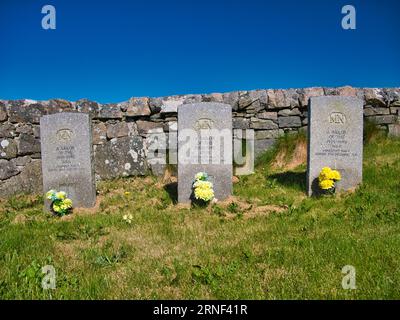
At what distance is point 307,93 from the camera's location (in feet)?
29.1

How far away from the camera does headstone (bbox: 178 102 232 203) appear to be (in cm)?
625

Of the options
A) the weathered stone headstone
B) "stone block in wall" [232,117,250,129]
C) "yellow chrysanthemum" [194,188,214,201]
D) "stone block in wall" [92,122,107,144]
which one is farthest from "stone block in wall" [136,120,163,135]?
the weathered stone headstone

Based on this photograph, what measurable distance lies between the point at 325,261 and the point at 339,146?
3.75m

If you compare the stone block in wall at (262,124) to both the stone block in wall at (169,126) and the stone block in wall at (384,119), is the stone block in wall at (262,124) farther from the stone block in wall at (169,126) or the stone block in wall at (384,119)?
the stone block in wall at (384,119)

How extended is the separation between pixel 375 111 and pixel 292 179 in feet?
12.7

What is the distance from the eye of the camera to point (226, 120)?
20.5 feet

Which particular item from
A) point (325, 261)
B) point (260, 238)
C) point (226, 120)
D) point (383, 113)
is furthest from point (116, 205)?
point (383, 113)

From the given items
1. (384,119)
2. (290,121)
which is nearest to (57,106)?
(290,121)

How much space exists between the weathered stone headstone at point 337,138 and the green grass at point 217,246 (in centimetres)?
37

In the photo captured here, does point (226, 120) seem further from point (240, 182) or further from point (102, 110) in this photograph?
point (102, 110)

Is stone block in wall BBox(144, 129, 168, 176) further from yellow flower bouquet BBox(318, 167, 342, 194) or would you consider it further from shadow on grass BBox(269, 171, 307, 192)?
yellow flower bouquet BBox(318, 167, 342, 194)

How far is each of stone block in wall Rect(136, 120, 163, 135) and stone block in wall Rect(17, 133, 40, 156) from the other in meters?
2.63

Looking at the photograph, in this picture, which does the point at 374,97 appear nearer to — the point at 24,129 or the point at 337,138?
the point at 337,138

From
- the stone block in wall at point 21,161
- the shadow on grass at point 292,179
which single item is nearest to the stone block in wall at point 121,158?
the stone block in wall at point 21,161
